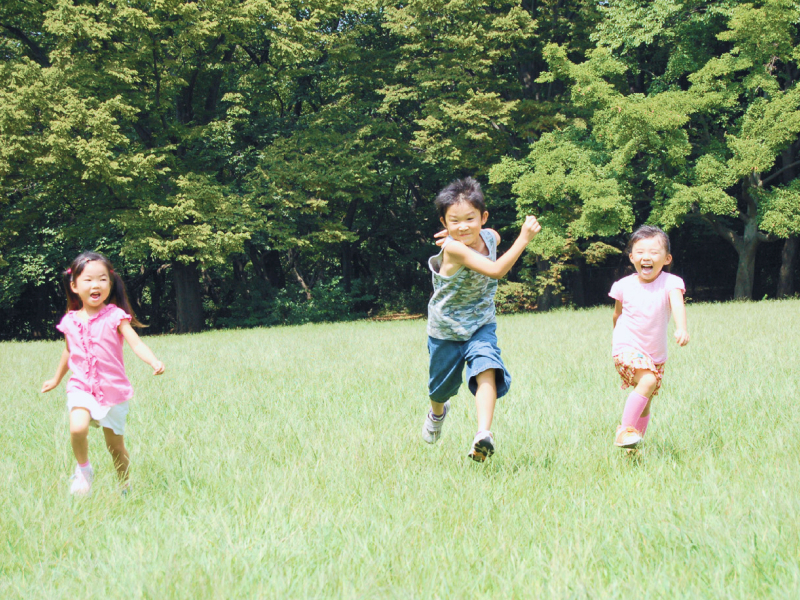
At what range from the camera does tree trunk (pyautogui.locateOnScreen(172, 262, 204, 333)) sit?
977 inches

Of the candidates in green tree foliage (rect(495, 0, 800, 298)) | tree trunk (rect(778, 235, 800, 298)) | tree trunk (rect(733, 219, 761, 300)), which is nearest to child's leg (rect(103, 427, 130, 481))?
green tree foliage (rect(495, 0, 800, 298))

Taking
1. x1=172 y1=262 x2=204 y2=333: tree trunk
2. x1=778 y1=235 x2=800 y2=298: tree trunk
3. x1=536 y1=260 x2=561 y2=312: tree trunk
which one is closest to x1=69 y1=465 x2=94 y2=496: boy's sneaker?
x1=172 y1=262 x2=204 y2=333: tree trunk

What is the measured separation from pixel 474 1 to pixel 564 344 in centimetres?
1630

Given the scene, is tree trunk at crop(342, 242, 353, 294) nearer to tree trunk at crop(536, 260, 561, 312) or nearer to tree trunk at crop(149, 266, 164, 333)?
tree trunk at crop(149, 266, 164, 333)

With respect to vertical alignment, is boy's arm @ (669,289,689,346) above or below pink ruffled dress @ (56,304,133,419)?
above

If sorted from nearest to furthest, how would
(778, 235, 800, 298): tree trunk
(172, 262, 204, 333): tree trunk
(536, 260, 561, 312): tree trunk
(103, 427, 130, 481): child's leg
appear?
(103, 427, 130, 481): child's leg, (778, 235, 800, 298): tree trunk, (172, 262, 204, 333): tree trunk, (536, 260, 561, 312): tree trunk

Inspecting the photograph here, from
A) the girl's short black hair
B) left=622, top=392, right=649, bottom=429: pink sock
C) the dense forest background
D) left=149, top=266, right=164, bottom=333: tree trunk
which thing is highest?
the dense forest background

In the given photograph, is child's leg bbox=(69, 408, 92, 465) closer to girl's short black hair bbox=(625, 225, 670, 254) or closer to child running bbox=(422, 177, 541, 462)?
child running bbox=(422, 177, 541, 462)

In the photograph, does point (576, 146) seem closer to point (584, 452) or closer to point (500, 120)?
point (500, 120)

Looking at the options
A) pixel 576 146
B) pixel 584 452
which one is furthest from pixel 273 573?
pixel 576 146

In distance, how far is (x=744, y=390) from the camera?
240 inches

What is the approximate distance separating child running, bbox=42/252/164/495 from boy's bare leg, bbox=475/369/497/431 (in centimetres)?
183

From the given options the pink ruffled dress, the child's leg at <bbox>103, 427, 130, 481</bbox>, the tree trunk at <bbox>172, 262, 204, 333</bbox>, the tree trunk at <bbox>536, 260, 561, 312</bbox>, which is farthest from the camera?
the tree trunk at <bbox>536, 260, 561, 312</bbox>

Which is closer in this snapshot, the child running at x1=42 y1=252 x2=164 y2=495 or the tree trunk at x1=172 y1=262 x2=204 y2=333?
the child running at x1=42 y1=252 x2=164 y2=495
